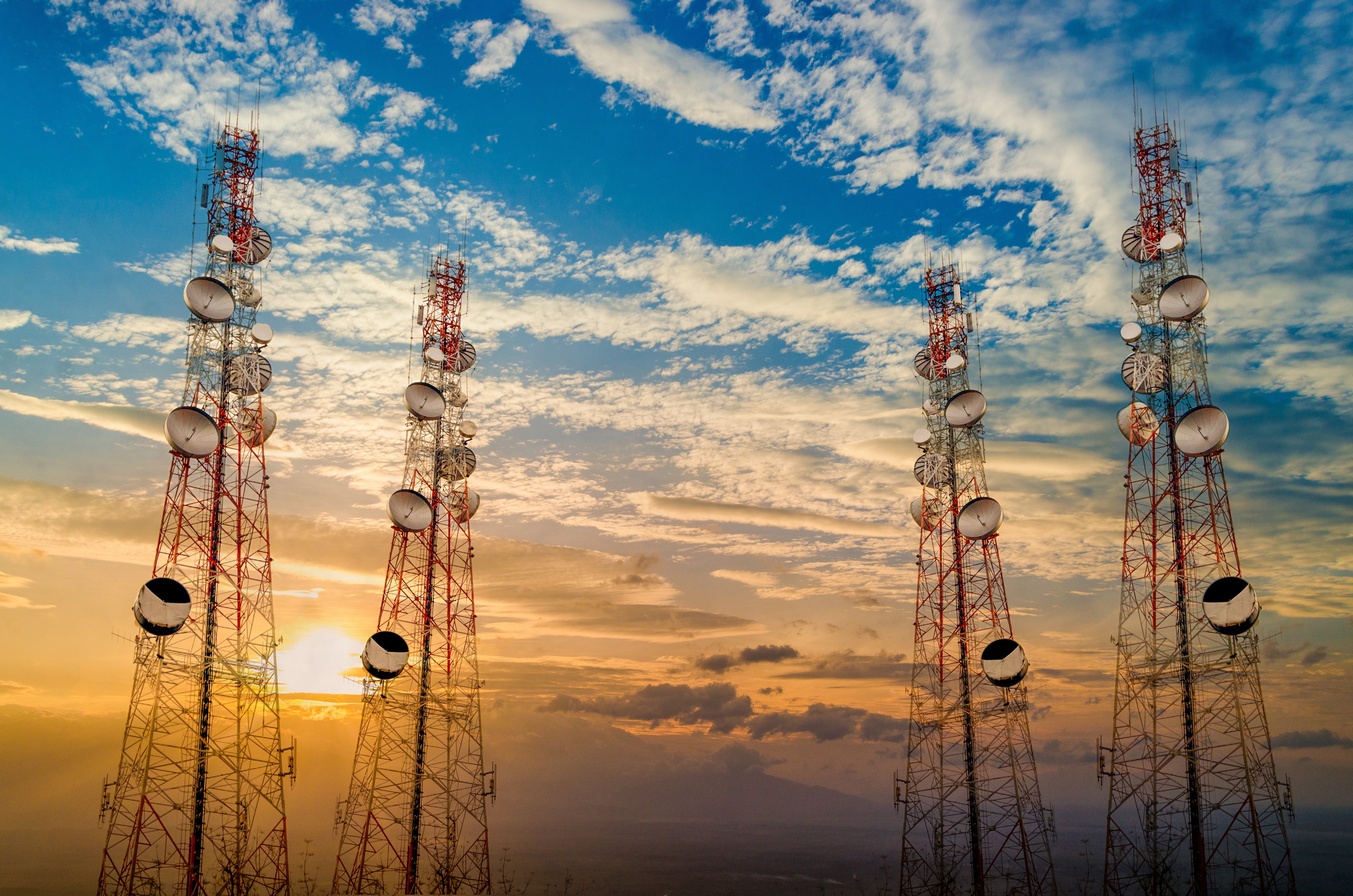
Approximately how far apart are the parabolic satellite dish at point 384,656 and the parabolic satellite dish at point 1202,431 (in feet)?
132

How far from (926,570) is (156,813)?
39794 mm

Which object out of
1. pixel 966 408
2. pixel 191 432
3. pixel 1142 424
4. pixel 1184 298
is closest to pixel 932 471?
pixel 966 408

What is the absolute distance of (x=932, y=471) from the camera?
154 feet

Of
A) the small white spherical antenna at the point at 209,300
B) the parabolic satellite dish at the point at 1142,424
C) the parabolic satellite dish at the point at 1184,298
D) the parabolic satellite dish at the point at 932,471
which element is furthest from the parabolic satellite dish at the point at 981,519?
the small white spherical antenna at the point at 209,300

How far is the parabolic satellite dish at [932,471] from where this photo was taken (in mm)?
46844

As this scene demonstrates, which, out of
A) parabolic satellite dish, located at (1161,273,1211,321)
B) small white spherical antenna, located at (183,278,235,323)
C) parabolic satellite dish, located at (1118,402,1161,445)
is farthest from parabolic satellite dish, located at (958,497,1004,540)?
small white spherical antenna, located at (183,278,235,323)

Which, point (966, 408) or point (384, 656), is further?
point (966, 408)

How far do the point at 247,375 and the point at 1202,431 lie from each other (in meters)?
47.1

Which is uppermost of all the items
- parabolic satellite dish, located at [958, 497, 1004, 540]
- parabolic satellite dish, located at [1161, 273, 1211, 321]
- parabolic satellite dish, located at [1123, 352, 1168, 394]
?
parabolic satellite dish, located at [1161, 273, 1211, 321]

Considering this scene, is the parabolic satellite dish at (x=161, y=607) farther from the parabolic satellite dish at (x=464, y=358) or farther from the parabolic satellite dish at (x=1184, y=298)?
the parabolic satellite dish at (x=1184, y=298)

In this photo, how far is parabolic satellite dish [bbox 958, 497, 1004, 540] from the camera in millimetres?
43062

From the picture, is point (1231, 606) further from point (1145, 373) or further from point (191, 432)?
point (191, 432)

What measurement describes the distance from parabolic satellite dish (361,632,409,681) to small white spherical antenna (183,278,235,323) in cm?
1798

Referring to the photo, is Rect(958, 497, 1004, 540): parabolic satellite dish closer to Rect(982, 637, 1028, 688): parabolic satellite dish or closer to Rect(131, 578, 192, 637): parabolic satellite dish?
Rect(982, 637, 1028, 688): parabolic satellite dish
